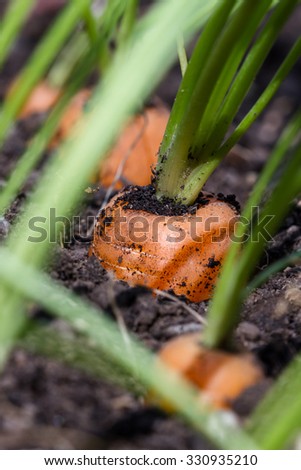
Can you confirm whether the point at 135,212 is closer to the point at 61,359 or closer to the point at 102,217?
the point at 102,217

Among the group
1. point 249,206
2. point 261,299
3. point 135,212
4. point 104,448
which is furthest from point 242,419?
point 135,212

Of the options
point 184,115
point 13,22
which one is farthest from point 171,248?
point 13,22

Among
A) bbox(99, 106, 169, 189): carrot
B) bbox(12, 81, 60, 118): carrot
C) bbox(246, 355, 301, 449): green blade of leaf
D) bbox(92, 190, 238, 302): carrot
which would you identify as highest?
bbox(12, 81, 60, 118): carrot

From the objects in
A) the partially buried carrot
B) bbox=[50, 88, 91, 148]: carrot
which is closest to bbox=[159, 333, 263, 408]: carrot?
the partially buried carrot

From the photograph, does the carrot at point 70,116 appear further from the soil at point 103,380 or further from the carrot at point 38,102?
the soil at point 103,380

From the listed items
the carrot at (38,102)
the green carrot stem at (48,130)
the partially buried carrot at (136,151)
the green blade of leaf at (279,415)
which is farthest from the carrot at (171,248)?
the carrot at (38,102)

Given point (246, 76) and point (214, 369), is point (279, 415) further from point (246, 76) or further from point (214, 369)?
point (246, 76)

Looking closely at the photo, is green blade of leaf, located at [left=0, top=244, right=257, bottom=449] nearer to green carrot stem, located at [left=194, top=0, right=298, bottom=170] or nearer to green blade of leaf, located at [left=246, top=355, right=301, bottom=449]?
green blade of leaf, located at [left=246, top=355, right=301, bottom=449]
